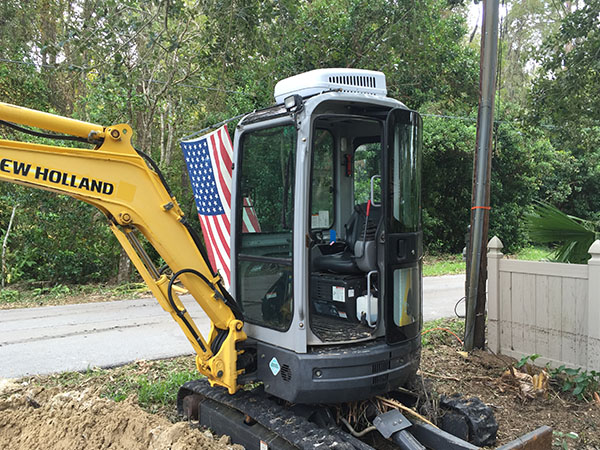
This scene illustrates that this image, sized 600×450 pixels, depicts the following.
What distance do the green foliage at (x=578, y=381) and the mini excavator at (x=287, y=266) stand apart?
1.80 metres

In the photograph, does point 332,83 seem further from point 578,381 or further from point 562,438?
point 578,381

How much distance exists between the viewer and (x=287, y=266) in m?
3.49

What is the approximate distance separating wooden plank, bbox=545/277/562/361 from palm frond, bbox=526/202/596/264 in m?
0.47

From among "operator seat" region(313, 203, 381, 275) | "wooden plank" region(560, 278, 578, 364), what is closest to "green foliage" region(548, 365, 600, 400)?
"wooden plank" region(560, 278, 578, 364)

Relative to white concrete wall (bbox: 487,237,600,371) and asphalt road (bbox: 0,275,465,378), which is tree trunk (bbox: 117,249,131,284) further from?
white concrete wall (bbox: 487,237,600,371)

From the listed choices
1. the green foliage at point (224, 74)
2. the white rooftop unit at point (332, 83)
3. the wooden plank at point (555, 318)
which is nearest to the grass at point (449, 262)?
the green foliage at point (224, 74)

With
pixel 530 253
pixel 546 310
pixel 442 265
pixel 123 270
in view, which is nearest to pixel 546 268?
pixel 546 310

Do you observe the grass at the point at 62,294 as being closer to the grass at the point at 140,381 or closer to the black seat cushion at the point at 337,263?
the grass at the point at 140,381

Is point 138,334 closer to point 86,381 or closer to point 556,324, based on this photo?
point 86,381

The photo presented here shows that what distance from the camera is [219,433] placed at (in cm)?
387

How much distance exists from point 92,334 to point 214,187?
3.85m

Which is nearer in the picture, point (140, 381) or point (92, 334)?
point (140, 381)

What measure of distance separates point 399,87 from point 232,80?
4.25 meters

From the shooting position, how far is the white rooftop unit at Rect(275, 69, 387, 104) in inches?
145
